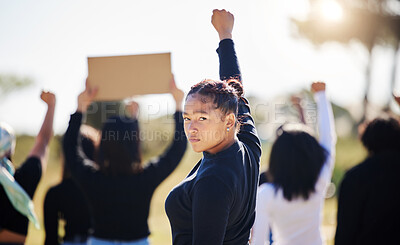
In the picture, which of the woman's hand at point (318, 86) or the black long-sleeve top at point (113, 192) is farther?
the woman's hand at point (318, 86)

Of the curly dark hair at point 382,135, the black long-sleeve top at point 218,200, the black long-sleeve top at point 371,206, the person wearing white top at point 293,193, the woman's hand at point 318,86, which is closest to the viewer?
the black long-sleeve top at point 218,200

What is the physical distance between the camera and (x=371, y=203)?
7.72ft

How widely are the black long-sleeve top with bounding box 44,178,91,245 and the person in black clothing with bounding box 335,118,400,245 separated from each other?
191 centimetres

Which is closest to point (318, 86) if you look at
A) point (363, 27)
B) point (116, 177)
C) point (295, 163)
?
point (295, 163)

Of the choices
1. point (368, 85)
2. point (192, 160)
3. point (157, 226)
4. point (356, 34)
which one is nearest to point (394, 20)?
point (356, 34)

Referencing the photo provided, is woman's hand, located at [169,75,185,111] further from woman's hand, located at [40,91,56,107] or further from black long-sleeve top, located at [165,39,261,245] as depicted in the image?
black long-sleeve top, located at [165,39,261,245]

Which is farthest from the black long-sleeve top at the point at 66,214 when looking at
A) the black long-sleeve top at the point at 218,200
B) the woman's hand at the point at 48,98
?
the black long-sleeve top at the point at 218,200

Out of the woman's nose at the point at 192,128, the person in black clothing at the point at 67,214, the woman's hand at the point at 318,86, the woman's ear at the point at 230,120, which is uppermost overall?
the woman's hand at the point at 318,86

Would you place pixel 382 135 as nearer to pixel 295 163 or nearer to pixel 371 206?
pixel 371 206

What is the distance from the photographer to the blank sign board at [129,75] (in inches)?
110

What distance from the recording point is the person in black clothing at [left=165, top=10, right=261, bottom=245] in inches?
58.1

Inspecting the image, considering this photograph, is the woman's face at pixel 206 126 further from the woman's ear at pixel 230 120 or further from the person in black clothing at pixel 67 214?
the person in black clothing at pixel 67 214

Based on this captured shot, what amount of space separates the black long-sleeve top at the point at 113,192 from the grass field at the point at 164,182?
422 centimetres

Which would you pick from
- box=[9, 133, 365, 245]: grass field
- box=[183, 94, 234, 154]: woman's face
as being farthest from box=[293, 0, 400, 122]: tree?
box=[183, 94, 234, 154]: woman's face
